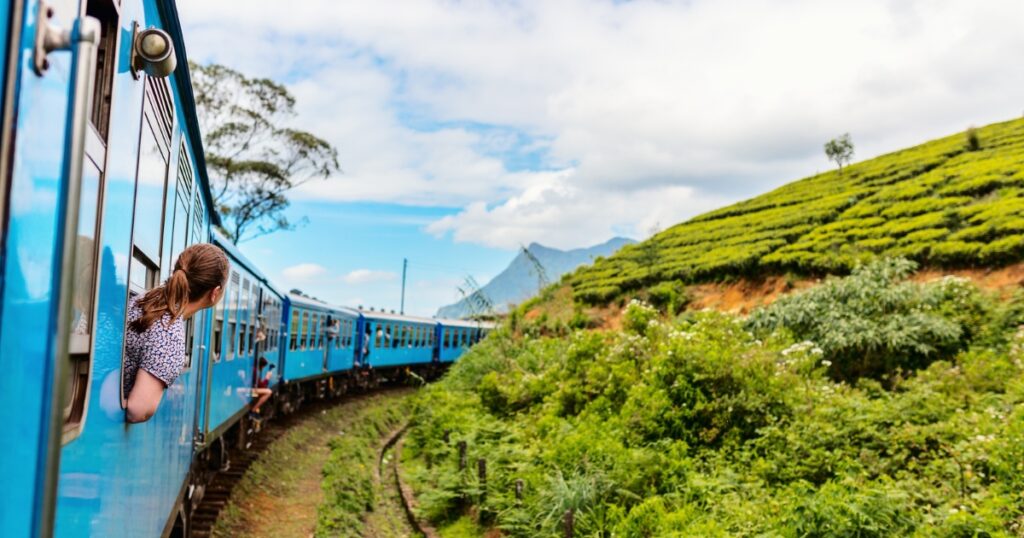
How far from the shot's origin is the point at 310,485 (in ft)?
39.5

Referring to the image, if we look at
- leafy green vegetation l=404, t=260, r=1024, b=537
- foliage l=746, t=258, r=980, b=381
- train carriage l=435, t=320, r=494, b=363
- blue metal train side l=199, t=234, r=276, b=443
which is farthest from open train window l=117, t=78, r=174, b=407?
train carriage l=435, t=320, r=494, b=363

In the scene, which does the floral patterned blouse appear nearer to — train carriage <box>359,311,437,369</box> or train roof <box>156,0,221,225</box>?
train roof <box>156,0,221,225</box>

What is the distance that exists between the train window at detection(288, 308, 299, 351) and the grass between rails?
1622 millimetres

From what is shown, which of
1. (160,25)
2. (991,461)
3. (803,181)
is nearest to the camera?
(160,25)

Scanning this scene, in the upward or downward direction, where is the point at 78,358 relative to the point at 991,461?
upward

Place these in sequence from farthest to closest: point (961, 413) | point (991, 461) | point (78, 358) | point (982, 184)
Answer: point (982, 184), point (961, 413), point (991, 461), point (78, 358)

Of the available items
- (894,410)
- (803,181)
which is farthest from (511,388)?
(803,181)

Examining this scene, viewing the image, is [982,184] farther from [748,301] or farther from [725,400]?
[725,400]

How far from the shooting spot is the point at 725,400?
9398 mm

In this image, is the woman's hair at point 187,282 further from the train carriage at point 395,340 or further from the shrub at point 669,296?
the train carriage at point 395,340

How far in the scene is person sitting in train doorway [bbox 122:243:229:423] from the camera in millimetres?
2553

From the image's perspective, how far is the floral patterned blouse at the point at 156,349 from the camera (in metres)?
2.55

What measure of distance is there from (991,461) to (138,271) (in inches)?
253

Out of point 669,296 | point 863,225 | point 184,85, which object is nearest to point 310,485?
point 184,85
